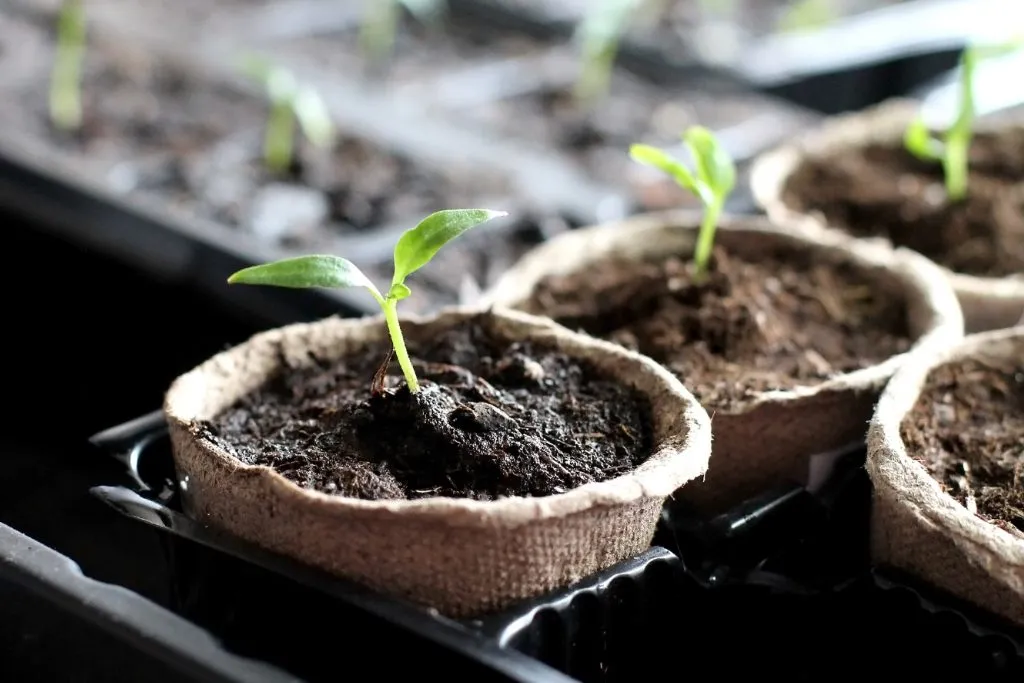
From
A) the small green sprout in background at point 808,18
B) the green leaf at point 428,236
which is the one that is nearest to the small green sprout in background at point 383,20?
the small green sprout in background at point 808,18

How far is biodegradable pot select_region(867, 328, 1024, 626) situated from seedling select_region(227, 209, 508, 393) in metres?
0.35

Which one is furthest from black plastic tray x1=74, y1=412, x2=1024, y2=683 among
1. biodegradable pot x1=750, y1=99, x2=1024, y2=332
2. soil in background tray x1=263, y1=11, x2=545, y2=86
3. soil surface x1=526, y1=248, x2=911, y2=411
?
soil in background tray x1=263, y1=11, x2=545, y2=86

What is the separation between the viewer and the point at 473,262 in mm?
1603

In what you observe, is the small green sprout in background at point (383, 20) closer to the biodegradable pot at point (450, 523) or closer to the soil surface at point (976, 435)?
the soil surface at point (976, 435)

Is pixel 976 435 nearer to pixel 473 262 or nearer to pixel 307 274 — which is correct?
pixel 307 274

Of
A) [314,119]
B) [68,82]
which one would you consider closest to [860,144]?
[314,119]

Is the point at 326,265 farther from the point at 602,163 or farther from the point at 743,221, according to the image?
the point at 602,163

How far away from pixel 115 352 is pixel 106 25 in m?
1.09

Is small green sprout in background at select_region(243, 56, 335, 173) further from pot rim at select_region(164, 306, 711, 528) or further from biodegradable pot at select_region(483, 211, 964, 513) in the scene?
pot rim at select_region(164, 306, 711, 528)

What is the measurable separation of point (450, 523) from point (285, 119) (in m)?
1.32

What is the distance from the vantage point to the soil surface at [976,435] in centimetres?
91

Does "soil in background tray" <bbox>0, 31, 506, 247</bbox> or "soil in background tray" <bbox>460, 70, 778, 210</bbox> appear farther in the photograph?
"soil in background tray" <bbox>460, 70, 778, 210</bbox>

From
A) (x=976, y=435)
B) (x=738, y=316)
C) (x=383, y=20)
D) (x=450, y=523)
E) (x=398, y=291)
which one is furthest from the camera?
(x=383, y=20)

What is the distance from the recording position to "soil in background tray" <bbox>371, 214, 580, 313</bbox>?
148cm
